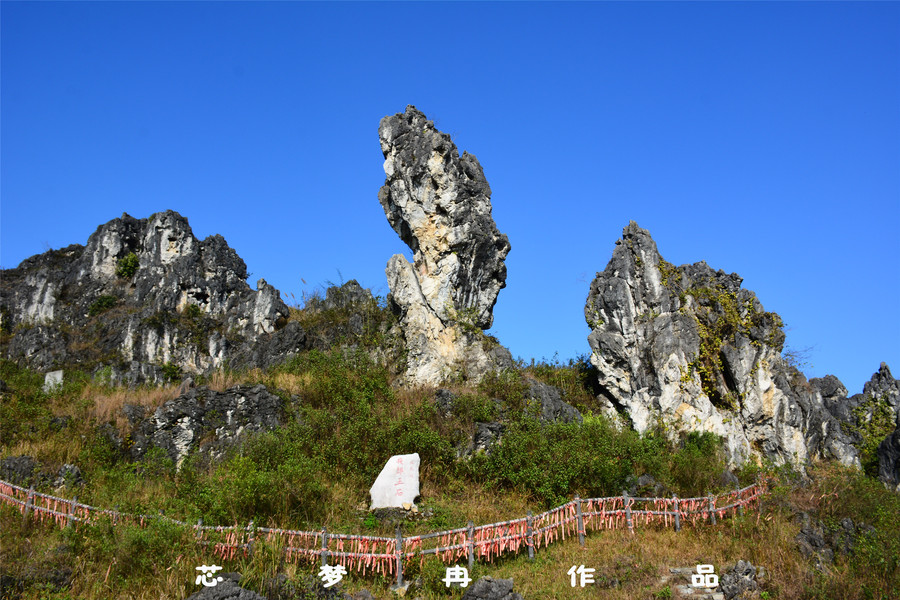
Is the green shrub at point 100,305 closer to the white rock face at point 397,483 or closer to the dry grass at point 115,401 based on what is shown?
the dry grass at point 115,401

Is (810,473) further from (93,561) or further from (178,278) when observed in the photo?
(178,278)

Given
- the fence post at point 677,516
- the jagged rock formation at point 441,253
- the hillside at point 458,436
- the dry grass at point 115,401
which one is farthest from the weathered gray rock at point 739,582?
the dry grass at point 115,401

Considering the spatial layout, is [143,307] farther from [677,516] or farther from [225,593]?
[677,516]

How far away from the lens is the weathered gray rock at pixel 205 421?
1688 centimetres

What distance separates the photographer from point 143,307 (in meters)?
32.5

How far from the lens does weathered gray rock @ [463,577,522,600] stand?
32.6ft

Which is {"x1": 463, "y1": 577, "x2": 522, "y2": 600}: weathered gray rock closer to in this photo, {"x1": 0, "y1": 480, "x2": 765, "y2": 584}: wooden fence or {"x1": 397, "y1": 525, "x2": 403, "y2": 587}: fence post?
{"x1": 0, "y1": 480, "x2": 765, "y2": 584}: wooden fence

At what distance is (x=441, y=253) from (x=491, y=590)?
13121mm

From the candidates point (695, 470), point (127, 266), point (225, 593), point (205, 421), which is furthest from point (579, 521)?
point (127, 266)

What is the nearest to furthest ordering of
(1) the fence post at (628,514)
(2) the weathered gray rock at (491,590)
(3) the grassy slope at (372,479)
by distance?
(2) the weathered gray rock at (491,590) < (3) the grassy slope at (372,479) < (1) the fence post at (628,514)

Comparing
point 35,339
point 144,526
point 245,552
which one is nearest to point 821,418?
point 245,552

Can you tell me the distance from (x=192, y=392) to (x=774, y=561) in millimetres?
14010

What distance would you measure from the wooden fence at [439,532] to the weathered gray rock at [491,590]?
1.00 metres

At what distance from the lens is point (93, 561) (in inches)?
409
